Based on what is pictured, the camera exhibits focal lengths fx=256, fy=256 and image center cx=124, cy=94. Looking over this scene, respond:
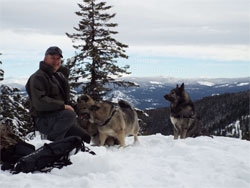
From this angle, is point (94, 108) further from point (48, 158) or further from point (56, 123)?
point (48, 158)

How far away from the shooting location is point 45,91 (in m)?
6.73

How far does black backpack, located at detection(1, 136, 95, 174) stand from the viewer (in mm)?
5066

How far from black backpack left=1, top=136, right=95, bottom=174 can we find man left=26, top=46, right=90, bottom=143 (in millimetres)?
1451

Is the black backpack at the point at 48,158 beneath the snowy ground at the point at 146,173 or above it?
above

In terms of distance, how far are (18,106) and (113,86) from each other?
24.9ft

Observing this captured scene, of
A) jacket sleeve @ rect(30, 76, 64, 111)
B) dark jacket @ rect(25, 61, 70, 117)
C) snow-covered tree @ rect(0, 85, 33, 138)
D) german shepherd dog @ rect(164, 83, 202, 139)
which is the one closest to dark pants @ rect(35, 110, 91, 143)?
dark jacket @ rect(25, 61, 70, 117)

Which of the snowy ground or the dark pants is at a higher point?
the dark pants

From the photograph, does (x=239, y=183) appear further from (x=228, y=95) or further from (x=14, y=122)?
(x=228, y=95)

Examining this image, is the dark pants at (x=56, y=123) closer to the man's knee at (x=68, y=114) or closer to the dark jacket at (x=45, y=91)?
the man's knee at (x=68, y=114)

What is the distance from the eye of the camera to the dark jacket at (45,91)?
6543 millimetres

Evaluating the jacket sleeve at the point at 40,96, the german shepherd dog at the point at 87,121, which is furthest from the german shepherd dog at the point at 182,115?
the jacket sleeve at the point at 40,96

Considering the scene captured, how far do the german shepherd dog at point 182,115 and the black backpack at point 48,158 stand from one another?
549 centimetres

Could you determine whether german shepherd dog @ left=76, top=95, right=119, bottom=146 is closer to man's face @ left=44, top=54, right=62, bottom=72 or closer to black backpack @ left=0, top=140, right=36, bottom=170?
man's face @ left=44, top=54, right=62, bottom=72

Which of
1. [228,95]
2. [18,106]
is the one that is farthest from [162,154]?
[228,95]
